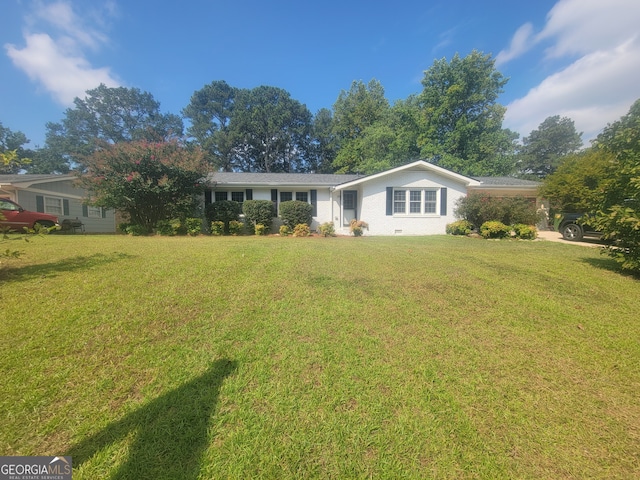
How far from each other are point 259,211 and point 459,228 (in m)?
10.3

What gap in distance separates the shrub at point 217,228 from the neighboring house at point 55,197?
6.94 meters

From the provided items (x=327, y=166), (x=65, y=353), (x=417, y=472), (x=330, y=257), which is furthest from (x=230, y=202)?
(x=327, y=166)

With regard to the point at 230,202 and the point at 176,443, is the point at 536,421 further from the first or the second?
the point at 230,202

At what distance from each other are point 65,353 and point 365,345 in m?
3.25

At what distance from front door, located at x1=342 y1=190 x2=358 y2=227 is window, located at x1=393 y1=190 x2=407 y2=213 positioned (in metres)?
2.39

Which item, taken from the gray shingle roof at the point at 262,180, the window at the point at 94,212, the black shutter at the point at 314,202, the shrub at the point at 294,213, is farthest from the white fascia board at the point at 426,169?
the window at the point at 94,212

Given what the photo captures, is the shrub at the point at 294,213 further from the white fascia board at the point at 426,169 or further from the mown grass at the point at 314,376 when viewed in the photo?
the mown grass at the point at 314,376

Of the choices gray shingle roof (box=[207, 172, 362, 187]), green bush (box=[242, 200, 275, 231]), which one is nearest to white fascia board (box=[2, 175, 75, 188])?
gray shingle roof (box=[207, 172, 362, 187])

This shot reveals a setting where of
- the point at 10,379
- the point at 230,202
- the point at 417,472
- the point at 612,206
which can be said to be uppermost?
the point at 230,202

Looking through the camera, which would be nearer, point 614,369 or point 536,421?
point 536,421

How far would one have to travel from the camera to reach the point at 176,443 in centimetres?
194

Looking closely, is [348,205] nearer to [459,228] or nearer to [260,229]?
[260,229]

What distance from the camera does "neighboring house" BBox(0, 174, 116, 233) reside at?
44.3ft

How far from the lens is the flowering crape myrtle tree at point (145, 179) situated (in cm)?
1193
